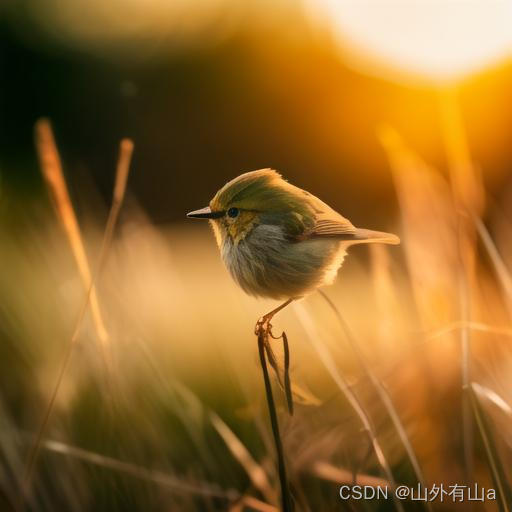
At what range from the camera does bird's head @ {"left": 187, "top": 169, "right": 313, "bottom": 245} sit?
1.16 metres

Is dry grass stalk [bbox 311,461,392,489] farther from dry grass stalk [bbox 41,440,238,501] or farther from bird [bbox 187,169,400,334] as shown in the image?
bird [bbox 187,169,400,334]

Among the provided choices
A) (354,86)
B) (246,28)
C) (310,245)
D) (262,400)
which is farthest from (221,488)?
(246,28)

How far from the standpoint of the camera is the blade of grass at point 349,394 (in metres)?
1.10

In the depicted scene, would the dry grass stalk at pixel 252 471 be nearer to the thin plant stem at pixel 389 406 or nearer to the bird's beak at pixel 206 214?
the thin plant stem at pixel 389 406

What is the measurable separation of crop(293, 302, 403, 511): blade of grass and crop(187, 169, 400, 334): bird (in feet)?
0.24

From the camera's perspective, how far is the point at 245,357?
1.72 meters

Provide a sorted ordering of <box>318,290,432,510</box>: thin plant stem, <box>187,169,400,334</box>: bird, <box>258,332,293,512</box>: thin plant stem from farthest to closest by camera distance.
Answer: <box>187,169,400,334</box>: bird, <box>318,290,432,510</box>: thin plant stem, <box>258,332,293,512</box>: thin plant stem

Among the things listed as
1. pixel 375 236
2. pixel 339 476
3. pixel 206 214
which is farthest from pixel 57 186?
pixel 339 476

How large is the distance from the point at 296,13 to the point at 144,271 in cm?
501

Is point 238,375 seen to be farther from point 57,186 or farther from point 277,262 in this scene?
point 57,186

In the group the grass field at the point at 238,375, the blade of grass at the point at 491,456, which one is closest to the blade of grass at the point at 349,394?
the grass field at the point at 238,375

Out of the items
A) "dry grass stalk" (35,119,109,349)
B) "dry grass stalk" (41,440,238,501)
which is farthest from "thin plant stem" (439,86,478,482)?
"dry grass stalk" (35,119,109,349)

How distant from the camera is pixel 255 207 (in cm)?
126

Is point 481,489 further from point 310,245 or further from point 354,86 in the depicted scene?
point 354,86
